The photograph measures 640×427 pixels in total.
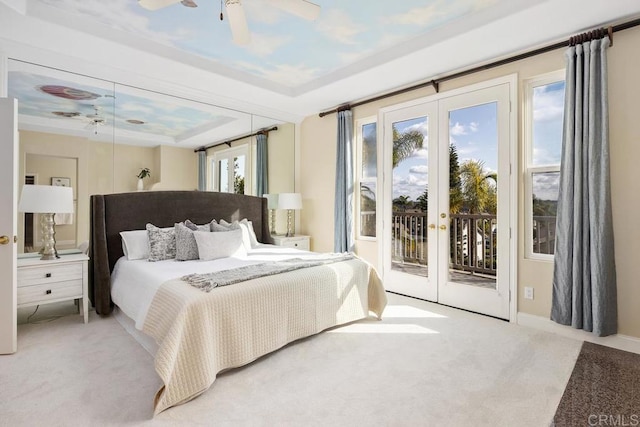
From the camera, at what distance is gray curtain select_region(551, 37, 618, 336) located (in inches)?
107

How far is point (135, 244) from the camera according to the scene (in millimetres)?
3461

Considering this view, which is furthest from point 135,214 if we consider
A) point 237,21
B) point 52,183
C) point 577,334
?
point 577,334

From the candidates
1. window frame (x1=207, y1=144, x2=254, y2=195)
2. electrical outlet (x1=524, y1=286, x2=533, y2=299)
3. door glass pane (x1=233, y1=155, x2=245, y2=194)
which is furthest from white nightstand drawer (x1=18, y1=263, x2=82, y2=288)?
electrical outlet (x1=524, y1=286, x2=533, y2=299)

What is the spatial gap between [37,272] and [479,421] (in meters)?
3.56

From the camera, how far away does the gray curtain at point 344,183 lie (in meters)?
4.77

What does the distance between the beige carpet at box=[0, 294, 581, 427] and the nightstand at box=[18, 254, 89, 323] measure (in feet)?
0.90

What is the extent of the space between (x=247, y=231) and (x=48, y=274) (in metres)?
1.93

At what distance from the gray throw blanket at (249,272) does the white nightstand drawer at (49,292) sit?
1407mm

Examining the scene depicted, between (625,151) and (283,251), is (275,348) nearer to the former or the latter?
(283,251)

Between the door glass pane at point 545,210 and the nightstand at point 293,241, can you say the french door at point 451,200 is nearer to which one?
the door glass pane at point 545,210

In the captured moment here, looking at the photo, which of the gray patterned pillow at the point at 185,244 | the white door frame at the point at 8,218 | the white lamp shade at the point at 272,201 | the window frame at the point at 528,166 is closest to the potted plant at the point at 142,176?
the gray patterned pillow at the point at 185,244

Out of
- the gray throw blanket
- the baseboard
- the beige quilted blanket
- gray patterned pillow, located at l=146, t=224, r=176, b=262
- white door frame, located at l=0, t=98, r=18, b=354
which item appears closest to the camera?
the beige quilted blanket

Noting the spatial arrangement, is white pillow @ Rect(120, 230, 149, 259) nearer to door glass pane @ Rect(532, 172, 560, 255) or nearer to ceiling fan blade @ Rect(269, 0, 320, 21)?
ceiling fan blade @ Rect(269, 0, 320, 21)

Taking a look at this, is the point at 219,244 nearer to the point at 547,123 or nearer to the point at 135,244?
the point at 135,244
